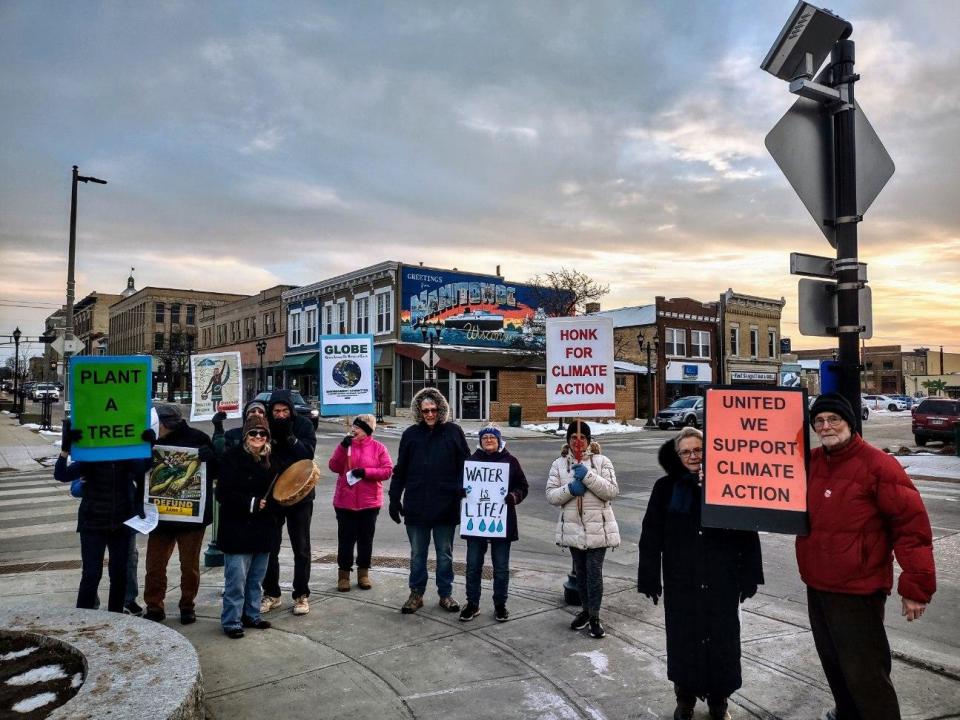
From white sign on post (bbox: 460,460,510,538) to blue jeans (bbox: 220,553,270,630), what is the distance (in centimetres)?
173

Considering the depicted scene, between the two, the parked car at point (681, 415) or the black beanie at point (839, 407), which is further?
the parked car at point (681, 415)

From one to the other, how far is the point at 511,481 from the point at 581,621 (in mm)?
1325

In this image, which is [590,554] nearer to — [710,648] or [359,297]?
[710,648]

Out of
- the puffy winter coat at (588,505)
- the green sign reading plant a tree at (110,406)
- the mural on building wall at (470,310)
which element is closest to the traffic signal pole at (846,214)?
the puffy winter coat at (588,505)

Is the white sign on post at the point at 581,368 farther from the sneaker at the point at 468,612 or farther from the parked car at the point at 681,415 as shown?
the parked car at the point at 681,415

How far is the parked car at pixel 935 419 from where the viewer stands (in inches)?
919

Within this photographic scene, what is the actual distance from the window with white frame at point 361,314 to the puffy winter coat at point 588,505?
38.4m

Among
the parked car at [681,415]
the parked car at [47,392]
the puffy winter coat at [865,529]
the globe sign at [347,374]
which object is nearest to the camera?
the puffy winter coat at [865,529]

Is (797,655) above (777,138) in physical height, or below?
below

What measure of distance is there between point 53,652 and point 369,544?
10.3ft

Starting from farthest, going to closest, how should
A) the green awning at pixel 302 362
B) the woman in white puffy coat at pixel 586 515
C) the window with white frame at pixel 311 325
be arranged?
1. the window with white frame at pixel 311 325
2. the green awning at pixel 302 362
3. the woman in white puffy coat at pixel 586 515

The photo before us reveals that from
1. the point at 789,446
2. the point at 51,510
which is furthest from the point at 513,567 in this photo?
the point at 51,510

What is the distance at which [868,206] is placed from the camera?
158 inches

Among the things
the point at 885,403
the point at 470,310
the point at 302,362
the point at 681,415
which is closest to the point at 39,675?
the point at 681,415
